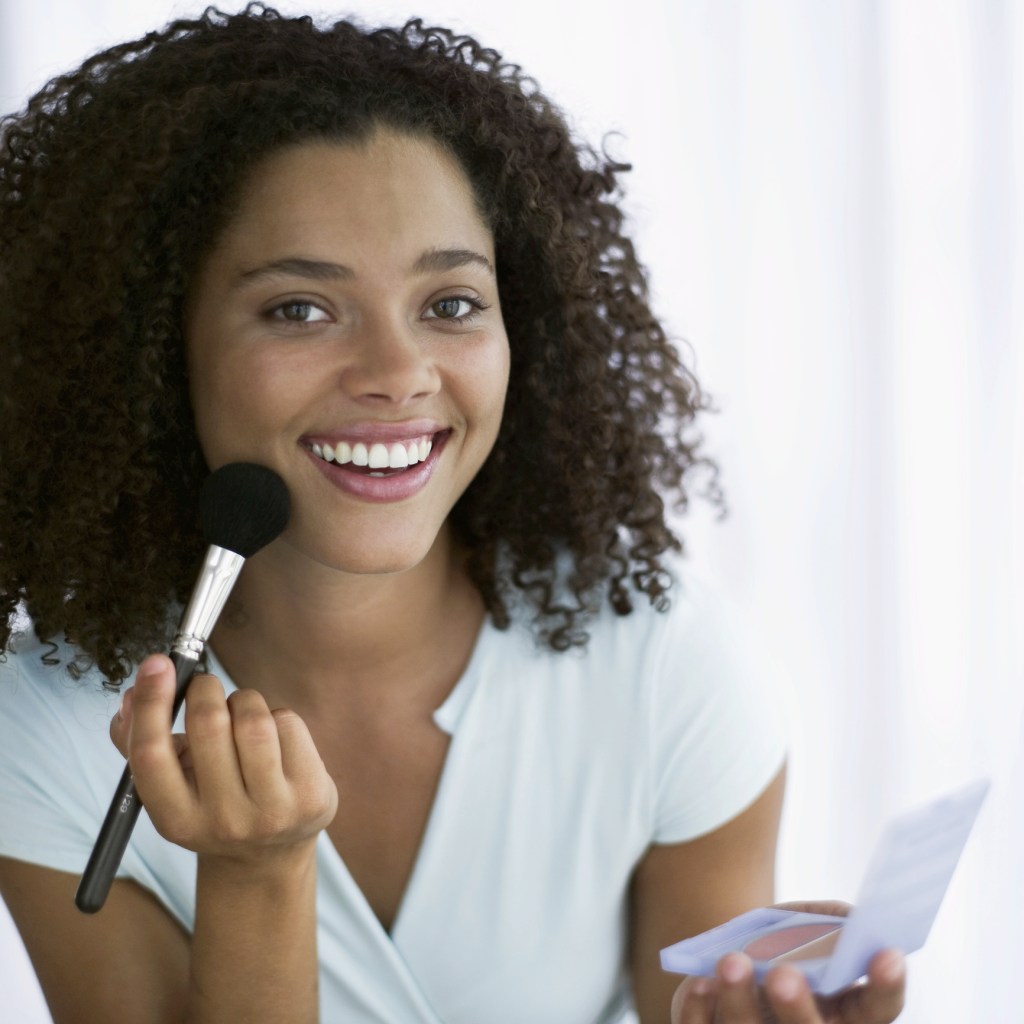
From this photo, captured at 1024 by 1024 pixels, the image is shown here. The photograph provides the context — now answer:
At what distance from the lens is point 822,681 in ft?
6.39

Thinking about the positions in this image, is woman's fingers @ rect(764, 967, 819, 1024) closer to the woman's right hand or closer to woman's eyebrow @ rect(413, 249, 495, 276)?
the woman's right hand

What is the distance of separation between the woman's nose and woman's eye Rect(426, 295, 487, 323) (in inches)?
2.1

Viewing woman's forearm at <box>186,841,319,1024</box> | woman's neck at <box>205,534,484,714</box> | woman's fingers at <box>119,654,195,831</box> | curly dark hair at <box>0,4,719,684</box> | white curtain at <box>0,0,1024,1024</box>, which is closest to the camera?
woman's fingers at <box>119,654,195,831</box>

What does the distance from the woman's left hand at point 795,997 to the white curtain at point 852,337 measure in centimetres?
107

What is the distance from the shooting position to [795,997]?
29.9 inches

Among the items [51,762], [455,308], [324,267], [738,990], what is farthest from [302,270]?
[738,990]

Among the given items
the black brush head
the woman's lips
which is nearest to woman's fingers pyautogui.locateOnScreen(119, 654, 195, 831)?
the black brush head

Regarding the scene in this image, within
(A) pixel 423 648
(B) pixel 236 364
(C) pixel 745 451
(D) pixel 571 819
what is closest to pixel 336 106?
(B) pixel 236 364

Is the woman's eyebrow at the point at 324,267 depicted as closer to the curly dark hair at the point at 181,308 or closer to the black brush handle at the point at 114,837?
the curly dark hair at the point at 181,308

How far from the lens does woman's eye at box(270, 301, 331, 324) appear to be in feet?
3.36

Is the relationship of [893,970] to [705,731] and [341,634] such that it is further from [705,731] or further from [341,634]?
[341,634]

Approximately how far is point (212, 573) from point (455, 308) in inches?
12.5

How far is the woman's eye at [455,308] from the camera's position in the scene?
3.49ft

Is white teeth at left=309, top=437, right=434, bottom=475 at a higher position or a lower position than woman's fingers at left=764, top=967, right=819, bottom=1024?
higher
